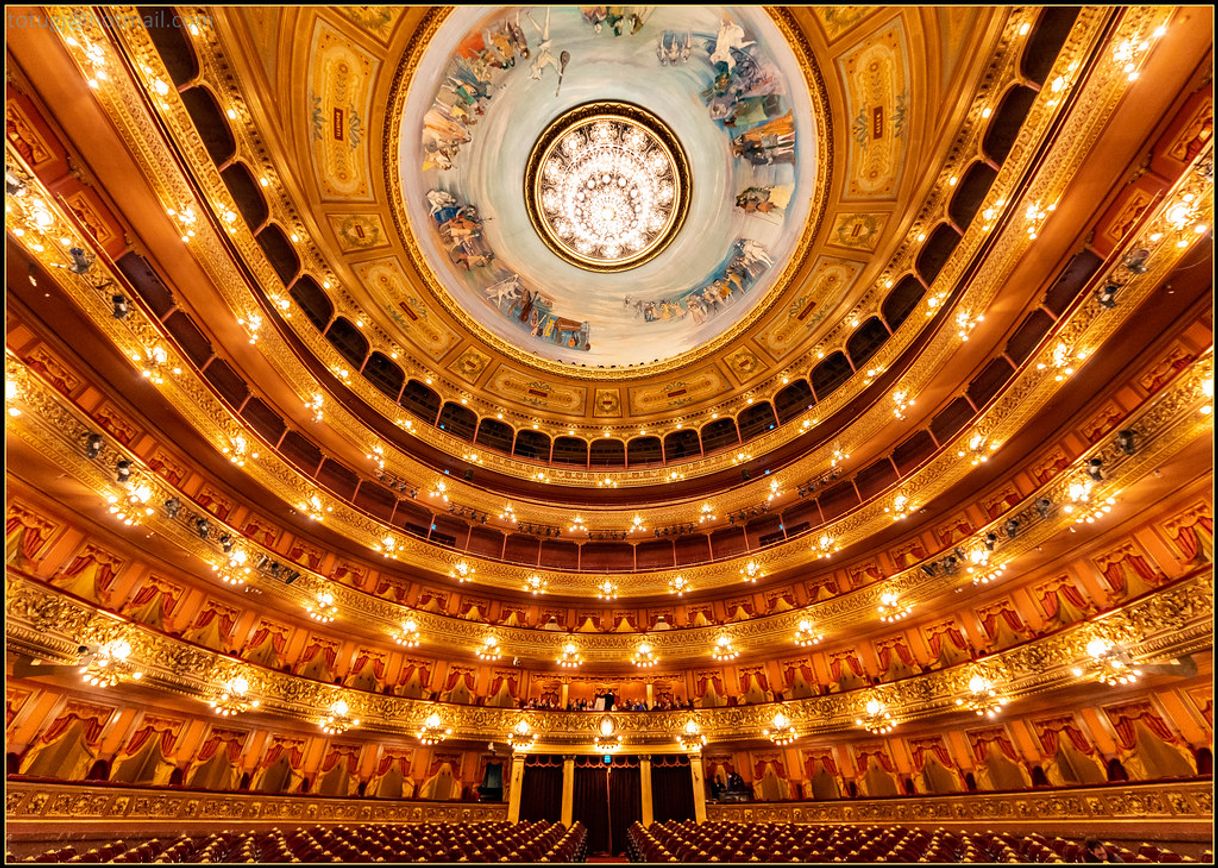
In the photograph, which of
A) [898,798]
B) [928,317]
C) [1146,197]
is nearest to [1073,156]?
[1146,197]

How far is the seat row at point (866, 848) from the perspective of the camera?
723 cm

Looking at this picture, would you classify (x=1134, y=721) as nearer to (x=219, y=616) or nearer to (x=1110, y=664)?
(x=1110, y=664)

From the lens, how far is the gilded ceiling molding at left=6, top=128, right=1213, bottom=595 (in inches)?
358

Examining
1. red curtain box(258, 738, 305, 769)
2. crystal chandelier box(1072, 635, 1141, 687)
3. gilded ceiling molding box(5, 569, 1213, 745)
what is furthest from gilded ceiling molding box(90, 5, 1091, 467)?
crystal chandelier box(1072, 635, 1141, 687)

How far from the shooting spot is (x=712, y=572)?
19.5 m

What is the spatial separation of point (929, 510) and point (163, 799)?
2187 centimetres

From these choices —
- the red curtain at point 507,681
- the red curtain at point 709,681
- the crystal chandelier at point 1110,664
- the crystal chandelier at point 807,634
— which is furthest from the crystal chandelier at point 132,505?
the crystal chandelier at point 1110,664

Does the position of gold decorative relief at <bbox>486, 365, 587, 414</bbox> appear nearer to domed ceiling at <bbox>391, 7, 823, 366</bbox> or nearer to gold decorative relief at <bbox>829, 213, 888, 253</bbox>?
domed ceiling at <bbox>391, 7, 823, 366</bbox>

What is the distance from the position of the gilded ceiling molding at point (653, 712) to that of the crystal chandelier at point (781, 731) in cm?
22

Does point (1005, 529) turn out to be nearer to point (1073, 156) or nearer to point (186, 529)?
point (1073, 156)

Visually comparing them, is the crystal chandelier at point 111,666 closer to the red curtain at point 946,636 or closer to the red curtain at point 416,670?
the red curtain at point 416,670

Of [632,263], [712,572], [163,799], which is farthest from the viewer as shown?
[632,263]

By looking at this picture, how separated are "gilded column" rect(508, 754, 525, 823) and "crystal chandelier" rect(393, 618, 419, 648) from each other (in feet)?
16.7

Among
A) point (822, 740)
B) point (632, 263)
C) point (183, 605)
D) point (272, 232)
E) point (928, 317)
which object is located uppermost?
point (632, 263)
